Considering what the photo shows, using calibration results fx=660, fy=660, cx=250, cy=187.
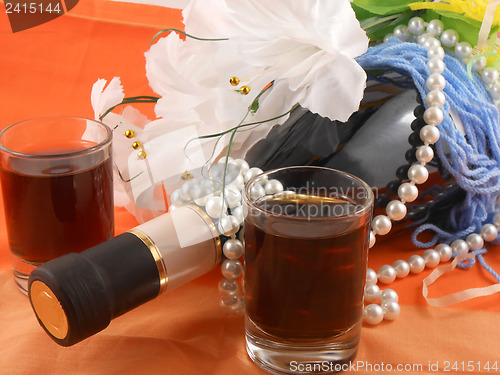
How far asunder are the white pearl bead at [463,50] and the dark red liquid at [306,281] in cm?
30

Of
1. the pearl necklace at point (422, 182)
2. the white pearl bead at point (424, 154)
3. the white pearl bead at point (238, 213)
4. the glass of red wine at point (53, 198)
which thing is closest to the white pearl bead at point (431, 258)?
the pearl necklace at point (422, 182)

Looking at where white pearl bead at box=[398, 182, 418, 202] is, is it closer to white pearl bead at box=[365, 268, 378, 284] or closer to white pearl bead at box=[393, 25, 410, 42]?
white pearl bead at box=[365, 268, 378, 284]

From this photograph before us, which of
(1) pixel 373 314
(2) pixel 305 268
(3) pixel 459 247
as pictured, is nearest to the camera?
(2) pixel 305 268

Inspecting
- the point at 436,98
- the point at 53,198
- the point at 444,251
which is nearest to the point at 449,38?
the point at 436,98

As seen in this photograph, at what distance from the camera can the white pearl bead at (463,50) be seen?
0.69 metres

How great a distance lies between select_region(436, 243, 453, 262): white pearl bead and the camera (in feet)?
2.19

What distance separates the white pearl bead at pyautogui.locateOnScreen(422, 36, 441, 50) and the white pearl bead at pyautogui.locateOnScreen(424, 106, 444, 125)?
88 millimetres

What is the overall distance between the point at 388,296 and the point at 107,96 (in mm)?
331

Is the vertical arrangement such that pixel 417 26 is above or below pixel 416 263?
above

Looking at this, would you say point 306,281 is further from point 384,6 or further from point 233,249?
point 384,6

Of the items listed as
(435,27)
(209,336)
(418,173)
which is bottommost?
(209,336)

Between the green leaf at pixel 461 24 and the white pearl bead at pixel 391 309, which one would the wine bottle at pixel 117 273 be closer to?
the white pearl bead at pixel 391 309

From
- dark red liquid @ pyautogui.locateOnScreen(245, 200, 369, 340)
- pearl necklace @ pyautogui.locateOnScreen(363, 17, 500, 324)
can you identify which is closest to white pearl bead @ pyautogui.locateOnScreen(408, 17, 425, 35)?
pearl necklace @ pyautogui.locateOnScreen(363, 17, 500, 324)

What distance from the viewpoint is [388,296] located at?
0.59 metres
